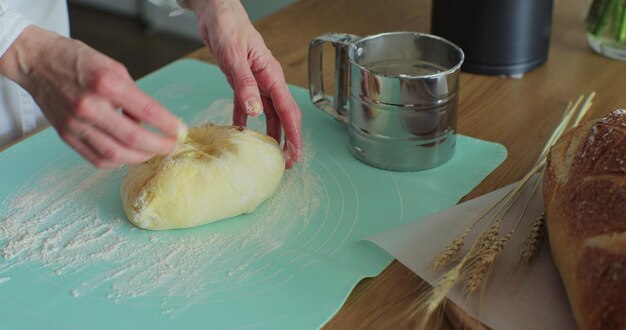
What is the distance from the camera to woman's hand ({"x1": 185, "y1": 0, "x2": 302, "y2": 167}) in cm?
114

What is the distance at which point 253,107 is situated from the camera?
1.08 metres

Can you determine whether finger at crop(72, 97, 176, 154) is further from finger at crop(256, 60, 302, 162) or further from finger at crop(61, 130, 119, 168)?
finger at crop(256, 60, 302, 162)

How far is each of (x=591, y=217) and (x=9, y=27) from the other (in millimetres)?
736

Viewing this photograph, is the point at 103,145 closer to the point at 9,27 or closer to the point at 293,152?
the point at 9,27

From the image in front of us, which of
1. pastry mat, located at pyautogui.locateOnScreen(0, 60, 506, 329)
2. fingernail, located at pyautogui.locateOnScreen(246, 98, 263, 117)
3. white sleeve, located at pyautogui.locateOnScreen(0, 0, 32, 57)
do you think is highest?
white sleeve, located at pyautogui.locateOnScreen(0, 0, 32, 57)

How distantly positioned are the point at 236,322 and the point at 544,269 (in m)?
0.36

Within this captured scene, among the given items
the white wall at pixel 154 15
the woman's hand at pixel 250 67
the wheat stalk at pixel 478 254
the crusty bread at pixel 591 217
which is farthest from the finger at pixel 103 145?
the white wall at pixel 154 15

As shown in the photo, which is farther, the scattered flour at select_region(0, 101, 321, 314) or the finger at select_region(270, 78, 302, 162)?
the finger at select_region(270, 78, 302, 162)

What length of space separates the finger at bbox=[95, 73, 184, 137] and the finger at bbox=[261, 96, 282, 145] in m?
0.35

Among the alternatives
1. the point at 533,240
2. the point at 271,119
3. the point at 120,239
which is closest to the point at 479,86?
the point at 271,119

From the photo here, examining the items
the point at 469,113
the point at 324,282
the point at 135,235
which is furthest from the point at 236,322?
the point at 469,113

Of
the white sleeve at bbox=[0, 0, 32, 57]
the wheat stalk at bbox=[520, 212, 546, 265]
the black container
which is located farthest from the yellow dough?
the black container

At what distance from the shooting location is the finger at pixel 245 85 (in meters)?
1.08

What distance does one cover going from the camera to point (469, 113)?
1.34 m
